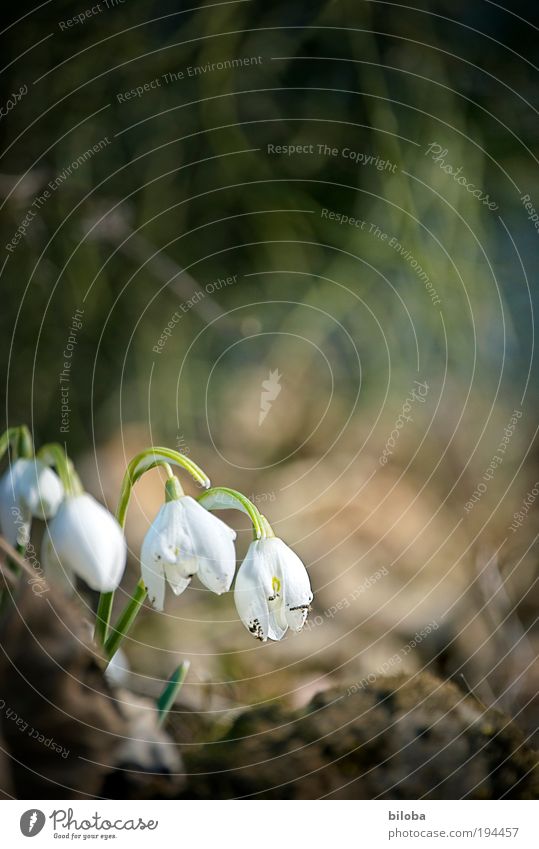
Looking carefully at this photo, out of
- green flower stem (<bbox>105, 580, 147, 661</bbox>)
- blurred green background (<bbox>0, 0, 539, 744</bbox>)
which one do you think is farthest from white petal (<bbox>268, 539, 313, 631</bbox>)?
blurred green background (<bbox>0, 0, 539, 744</bbox>)

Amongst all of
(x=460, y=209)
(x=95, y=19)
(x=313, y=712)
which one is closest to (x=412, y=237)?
(x=460, y=209)

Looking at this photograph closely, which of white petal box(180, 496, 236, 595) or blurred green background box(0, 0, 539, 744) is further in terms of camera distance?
blurred green background box(0, 0, 539, 744)

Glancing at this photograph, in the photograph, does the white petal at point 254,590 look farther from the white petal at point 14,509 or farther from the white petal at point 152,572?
the white petal at point 14,509

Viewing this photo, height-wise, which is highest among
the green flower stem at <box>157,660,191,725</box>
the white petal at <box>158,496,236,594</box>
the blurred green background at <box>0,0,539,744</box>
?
the blurred green background at <box>0,0,539,744</box>

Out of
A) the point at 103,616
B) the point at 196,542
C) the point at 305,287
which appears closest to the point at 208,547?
the point at 196,542

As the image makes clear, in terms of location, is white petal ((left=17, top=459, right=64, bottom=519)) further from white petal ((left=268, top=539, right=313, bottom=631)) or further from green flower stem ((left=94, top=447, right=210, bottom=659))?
white petal ((left=268, top=539, right=313, bottom=631))

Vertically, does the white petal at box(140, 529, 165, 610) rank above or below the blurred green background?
below

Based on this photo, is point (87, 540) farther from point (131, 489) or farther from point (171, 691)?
point (171, 691)
